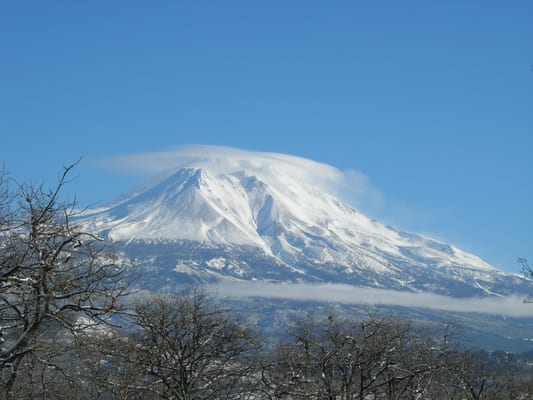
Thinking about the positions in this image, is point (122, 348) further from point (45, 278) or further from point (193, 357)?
point (45, 278)

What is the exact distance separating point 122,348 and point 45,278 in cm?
1033

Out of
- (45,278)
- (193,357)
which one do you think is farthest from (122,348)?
(45,278)

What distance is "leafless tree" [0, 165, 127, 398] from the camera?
12.6m

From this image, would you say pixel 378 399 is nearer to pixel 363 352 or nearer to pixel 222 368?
pixel 363 352

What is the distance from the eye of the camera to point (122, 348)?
74.3 feet

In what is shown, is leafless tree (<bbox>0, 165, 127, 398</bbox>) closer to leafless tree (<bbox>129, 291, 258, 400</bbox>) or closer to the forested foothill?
A: the forested foothill

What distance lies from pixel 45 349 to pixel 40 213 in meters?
3.36

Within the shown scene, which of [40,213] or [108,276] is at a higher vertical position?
[40,213]

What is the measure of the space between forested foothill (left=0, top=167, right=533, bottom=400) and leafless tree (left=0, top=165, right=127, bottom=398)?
0.03 meters

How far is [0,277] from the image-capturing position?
12477 millimetres

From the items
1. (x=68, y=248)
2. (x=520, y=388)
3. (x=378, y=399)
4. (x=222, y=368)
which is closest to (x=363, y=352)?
(x=378, y=399)

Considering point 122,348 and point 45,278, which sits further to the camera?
point 122,348

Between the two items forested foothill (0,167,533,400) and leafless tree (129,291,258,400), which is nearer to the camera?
forested foothill (0,167,533,400)

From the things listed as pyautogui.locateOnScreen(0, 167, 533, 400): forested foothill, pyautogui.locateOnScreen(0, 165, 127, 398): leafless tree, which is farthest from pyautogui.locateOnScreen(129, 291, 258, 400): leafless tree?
pyautogui.locateOnScreen(0, 165, 127, 398): leafless tree
